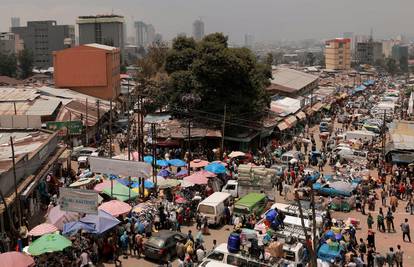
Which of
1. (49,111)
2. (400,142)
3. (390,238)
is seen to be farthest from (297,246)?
(49,111)

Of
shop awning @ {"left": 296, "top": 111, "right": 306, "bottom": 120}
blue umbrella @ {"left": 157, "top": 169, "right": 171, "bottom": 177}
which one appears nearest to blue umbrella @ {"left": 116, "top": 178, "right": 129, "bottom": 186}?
blue umbrella @ {"left": 157, "top": 169, "right": 171, "bottom": 177}

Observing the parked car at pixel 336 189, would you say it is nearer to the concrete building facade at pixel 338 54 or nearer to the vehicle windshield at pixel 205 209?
the vehicle windshield at pixel 205 209

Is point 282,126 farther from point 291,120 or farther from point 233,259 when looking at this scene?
point 233,259

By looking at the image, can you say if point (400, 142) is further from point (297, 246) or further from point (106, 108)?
point (106, 108)

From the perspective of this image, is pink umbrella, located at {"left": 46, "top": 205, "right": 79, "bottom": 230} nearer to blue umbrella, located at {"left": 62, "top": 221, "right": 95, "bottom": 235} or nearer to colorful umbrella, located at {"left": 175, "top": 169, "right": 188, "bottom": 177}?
blue umbrella, located at {"left": 62, "top": 221, "right": 95, "bottom": 235}

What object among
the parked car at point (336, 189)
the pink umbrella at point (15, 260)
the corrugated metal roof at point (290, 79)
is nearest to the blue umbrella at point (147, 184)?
the parked car at point (336, 189)

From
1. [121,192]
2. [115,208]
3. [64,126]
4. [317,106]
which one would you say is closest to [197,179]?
[121,192]
